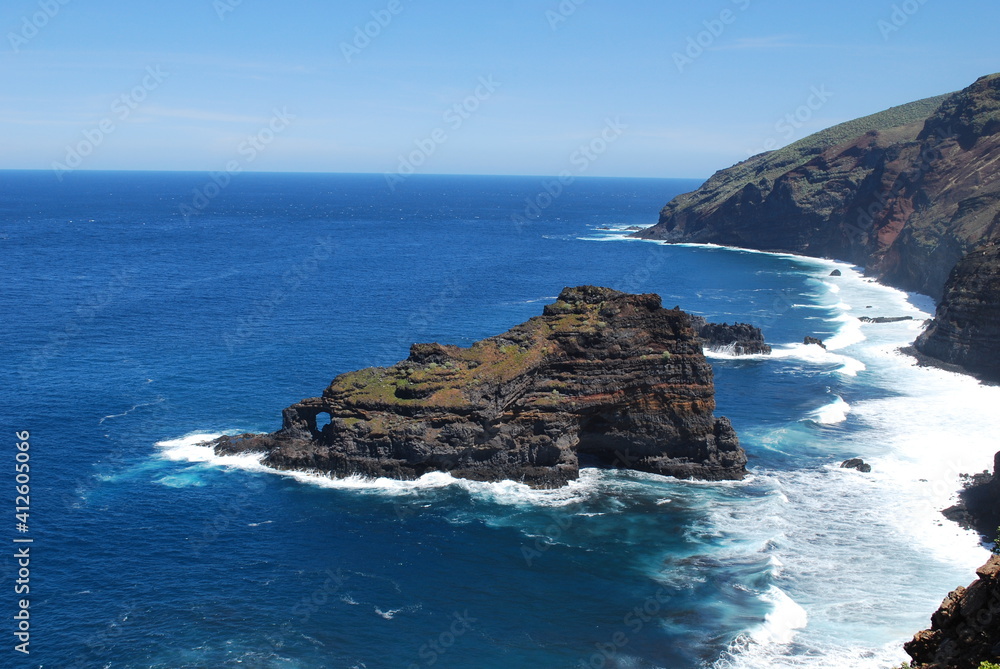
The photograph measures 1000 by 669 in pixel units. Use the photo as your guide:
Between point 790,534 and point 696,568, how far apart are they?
881 cm

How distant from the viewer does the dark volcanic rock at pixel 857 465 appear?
Result: 2640 inches

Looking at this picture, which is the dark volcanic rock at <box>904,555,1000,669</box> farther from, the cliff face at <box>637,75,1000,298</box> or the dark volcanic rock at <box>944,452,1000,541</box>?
the cliff face at <box>637,75,1000,298</box>

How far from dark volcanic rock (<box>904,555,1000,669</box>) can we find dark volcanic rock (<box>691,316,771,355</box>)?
270 ft

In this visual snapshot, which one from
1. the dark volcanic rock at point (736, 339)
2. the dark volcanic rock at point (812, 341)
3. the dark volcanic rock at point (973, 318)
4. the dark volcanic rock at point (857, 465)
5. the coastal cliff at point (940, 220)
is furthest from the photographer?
the dark volcanic rock at point (812, 341)

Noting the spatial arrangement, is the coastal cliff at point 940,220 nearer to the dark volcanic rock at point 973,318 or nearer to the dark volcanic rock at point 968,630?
the dark volcanic rock at point 973,318

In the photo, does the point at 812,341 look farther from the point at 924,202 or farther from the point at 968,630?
the point at 968,630

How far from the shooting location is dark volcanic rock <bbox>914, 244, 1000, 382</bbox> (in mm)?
90688

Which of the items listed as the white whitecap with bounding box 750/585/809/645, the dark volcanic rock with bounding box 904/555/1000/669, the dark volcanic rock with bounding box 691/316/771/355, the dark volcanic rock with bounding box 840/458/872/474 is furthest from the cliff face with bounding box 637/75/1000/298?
the dark volcanic rock with bounding box 904/555/1000/669

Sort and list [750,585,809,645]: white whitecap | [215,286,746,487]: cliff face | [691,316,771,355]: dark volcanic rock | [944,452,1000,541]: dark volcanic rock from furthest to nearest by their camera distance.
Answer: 1. [691,316,771,355]: dark volcanic rock
2. [215,286,746,487]: cliff face
3. [944,452,1000,541]: dark volcanic rock
4. [750,585,809,645]: white whitecap

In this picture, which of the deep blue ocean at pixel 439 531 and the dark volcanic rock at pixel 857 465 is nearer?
the deep blue ocean at pixel 439 531

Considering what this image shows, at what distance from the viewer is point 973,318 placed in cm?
9294

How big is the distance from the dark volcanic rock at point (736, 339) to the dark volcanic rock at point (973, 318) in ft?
65.1

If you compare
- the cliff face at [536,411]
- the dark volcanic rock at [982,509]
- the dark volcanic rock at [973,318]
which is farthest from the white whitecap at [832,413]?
the dark volcanic rock at [973,318]

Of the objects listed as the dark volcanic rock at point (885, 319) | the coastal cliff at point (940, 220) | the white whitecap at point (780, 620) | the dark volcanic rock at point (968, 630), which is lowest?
the white whitecap at point (780, 620)
